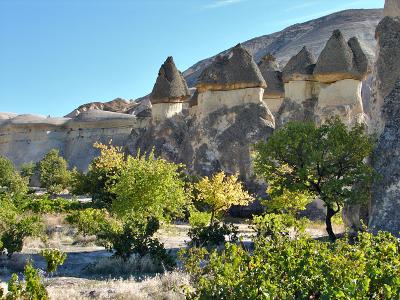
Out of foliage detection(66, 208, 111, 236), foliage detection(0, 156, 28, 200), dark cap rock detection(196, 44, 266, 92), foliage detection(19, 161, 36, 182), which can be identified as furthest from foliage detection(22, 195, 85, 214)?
foliage detection(19, 161, 36, 182)

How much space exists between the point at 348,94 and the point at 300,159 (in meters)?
11.1

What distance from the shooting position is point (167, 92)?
26.4m

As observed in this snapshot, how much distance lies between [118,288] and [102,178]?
1321 cm

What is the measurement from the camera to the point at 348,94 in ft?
73.8

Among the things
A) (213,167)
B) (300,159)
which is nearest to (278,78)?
(213,167)

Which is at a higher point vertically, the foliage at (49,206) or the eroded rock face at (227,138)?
the eroded rock face at (227,138)

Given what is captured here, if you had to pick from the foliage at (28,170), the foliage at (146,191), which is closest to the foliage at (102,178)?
the foliage at (146,191)

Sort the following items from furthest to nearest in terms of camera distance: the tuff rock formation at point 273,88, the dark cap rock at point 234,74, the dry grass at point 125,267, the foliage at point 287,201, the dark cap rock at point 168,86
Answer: the tuff rock formation at point 273,88, the dark cap rock at point 168,86, the dark cap rock at point 234,74, the foliage at point 287,201, the dry grass at point 125,267

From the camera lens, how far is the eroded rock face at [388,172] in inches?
425

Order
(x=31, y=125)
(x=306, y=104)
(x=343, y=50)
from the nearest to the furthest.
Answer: (x=343, y=50), (x=306, y=104), (x=31, y=125)

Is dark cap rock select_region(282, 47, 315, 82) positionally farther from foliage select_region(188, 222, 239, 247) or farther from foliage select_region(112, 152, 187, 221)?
foliage select_region(188, 222, 239, 247)

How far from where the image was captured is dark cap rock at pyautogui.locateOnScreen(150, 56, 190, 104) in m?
26.4

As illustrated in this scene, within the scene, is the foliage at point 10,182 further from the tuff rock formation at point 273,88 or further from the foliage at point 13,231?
the tuff rock formation at point 273,88

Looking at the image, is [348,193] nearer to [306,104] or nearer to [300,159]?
[300,159]
